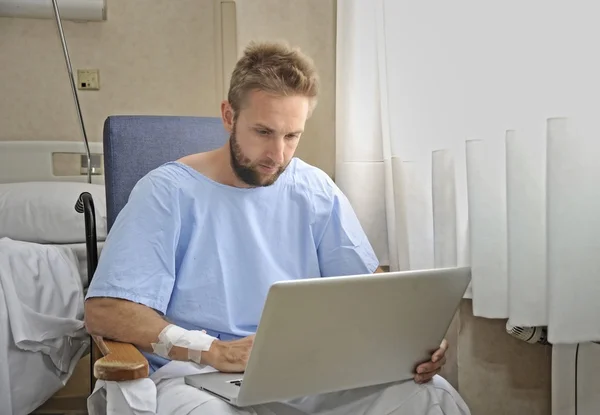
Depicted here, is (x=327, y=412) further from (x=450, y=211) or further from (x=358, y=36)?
(x=358, y=36)

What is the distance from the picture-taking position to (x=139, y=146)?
1.79 metres

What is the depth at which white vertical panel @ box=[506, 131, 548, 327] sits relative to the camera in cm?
138

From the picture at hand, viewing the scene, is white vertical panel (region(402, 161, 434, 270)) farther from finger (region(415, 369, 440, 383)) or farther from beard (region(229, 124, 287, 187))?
finger (region(415, 369, 440, 383))

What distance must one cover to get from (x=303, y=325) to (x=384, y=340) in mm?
166

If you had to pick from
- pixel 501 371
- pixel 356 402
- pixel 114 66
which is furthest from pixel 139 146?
pixel 114 66

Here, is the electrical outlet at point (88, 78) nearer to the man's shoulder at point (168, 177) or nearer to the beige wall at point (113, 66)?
the beige wall at point (113, 66)

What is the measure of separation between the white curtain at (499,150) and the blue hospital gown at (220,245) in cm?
26

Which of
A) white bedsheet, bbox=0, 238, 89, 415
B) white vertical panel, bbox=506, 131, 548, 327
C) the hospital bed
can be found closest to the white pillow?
the hospital bed

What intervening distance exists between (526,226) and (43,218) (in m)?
1.78

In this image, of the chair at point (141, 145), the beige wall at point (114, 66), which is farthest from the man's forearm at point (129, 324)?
the beige wall at point (114, 66)

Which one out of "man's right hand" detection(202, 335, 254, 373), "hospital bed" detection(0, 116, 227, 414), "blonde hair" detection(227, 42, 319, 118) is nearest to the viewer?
"man's right hand" detection(202, 335, 254, 373)

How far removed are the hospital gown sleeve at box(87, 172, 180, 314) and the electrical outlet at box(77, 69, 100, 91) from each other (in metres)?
1.81

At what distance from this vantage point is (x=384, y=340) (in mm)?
1203

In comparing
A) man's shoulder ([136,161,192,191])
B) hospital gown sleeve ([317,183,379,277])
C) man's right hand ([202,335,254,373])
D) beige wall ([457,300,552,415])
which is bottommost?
beige wall ([457,300,552,415])
